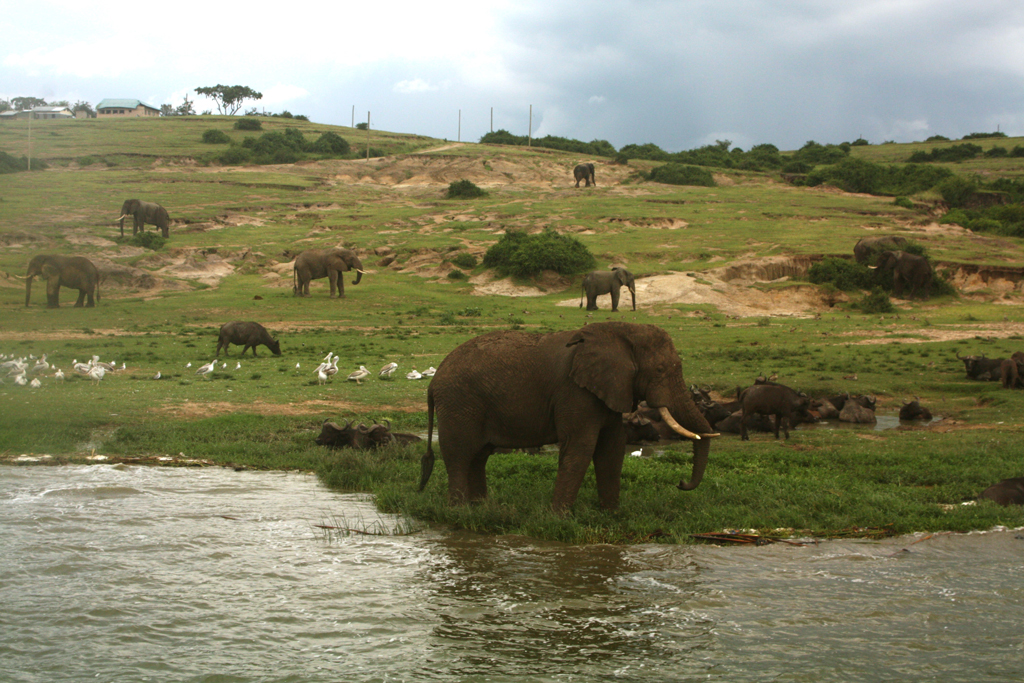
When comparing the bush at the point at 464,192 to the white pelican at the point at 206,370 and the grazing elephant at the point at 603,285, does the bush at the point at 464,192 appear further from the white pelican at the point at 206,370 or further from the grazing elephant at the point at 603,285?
the white pelican at the point at 206,370

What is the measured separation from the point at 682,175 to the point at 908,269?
1336 inches

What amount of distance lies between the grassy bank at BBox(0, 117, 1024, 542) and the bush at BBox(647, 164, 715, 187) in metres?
2.55

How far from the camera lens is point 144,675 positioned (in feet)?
18.6


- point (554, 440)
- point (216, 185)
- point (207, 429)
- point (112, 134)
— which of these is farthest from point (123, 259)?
point (112, 134)

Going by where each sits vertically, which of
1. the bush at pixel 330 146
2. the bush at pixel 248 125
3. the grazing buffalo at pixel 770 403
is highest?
the bush at pixel 248 125

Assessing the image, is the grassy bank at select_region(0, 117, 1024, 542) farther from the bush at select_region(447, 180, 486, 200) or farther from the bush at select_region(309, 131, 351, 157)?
the bush at select_region(309, 131, 351, 157)

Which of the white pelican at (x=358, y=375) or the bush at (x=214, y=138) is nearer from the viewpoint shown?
the white pelican at (x=358, y=375)

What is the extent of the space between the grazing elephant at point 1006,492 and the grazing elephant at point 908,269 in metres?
25.8

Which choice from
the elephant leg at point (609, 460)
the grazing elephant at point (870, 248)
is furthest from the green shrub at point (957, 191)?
the elephant leg at point (609, 460)

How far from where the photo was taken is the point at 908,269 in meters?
33.0

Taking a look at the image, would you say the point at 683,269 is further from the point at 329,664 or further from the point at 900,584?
the point at 329,664

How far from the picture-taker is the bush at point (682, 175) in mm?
64812

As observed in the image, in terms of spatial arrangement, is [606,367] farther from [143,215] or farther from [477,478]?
[143,215]

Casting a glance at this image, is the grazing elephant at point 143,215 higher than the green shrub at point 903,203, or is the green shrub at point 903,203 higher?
the green shrub at point 903,203
